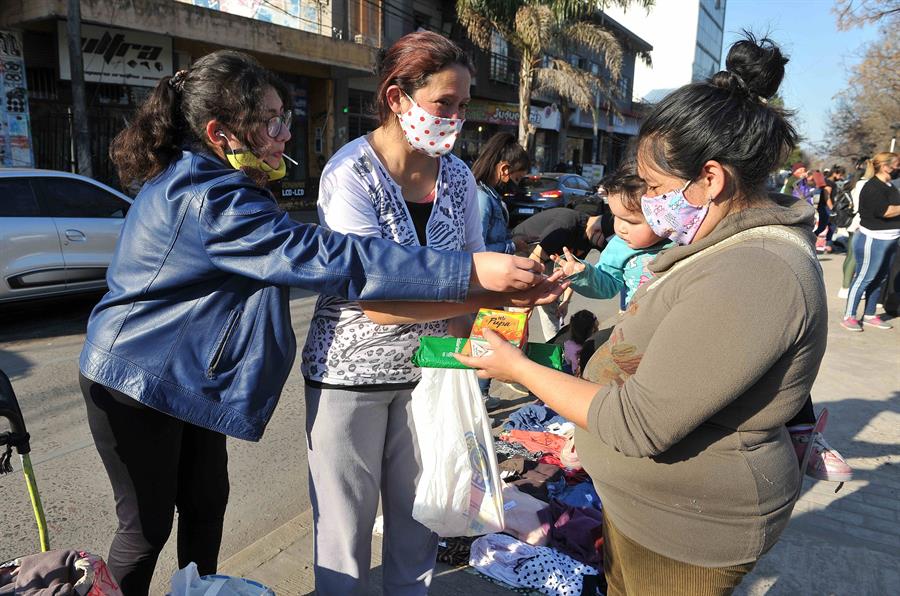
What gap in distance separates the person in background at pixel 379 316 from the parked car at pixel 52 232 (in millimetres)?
5742

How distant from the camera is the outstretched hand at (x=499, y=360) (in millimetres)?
1495

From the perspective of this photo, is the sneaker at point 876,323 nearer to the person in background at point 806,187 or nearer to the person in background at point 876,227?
the person in background at point 876,227

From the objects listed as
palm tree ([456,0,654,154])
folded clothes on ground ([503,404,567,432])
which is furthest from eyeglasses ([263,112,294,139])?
palm tree ([456,0,654,154])

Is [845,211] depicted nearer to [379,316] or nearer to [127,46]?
[379,316]

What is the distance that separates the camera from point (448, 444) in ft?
6.80

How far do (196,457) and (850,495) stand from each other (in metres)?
3.47

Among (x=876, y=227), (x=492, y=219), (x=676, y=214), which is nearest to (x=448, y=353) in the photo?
(x=676, y=214)

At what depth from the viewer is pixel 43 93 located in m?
12.0

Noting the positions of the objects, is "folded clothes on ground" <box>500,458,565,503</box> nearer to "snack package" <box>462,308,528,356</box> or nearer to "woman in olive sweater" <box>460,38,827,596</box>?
"woman in olive sweater" <box>460,38,827,596</box>

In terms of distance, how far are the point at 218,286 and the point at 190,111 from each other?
1.63ft

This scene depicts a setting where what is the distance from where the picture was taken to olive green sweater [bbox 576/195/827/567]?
3.92 ft

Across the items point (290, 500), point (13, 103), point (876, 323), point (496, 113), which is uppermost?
point (496, 113)

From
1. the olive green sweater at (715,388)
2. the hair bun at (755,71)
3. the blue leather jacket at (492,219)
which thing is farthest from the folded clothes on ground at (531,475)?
the hair bun at (755,71)

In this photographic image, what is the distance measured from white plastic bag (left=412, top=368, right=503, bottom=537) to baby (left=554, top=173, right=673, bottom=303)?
0.95 meters
